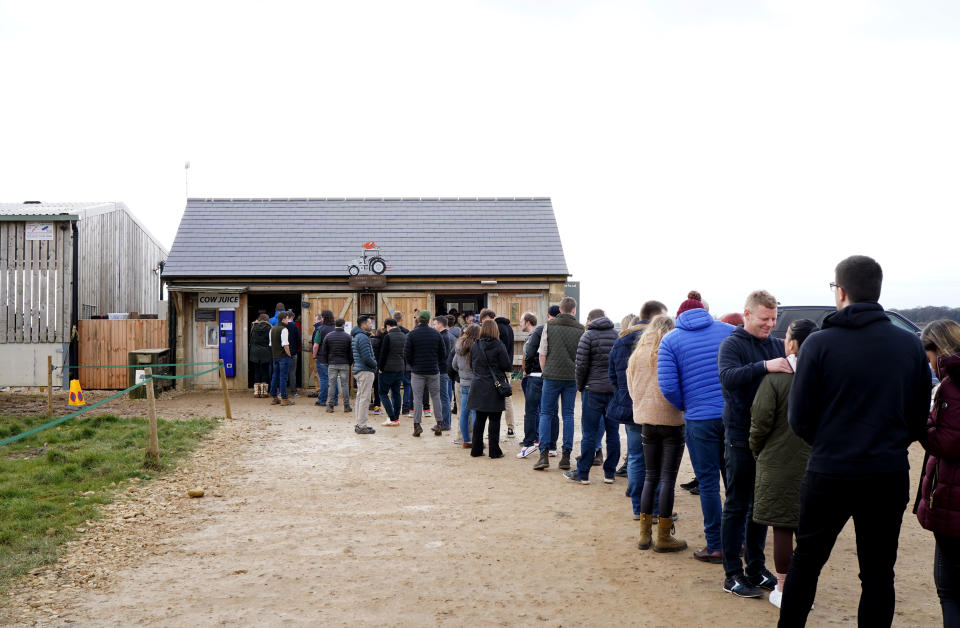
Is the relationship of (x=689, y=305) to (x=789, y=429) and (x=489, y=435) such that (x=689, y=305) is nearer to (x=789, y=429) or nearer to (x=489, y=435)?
(x=789, y=429)

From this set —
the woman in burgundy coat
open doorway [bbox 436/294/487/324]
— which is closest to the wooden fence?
open doorway [bbox 436/294/487/324]

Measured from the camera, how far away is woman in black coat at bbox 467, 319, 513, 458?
9211mm

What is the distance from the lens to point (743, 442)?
15.2 feet

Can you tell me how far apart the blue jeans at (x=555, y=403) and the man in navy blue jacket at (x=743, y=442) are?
370cm

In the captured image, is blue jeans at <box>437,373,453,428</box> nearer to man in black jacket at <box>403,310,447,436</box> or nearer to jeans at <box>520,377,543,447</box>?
man in black jacket at <box>403,310,447,436</box>

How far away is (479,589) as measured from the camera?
4.70 meters

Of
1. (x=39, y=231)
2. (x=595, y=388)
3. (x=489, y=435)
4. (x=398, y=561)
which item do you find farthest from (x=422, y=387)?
(x=39, y=231)

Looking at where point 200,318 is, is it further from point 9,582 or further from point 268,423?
point 9,582

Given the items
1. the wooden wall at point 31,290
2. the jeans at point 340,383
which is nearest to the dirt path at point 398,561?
the jeans at point 340,383

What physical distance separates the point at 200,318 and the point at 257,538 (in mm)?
13286

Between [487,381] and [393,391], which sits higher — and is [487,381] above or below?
above

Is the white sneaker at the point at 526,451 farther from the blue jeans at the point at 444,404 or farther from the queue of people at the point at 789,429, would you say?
the blue jeans at the point at 444,404

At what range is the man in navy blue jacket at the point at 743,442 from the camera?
4.58 meters

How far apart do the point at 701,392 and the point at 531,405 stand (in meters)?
4.55
